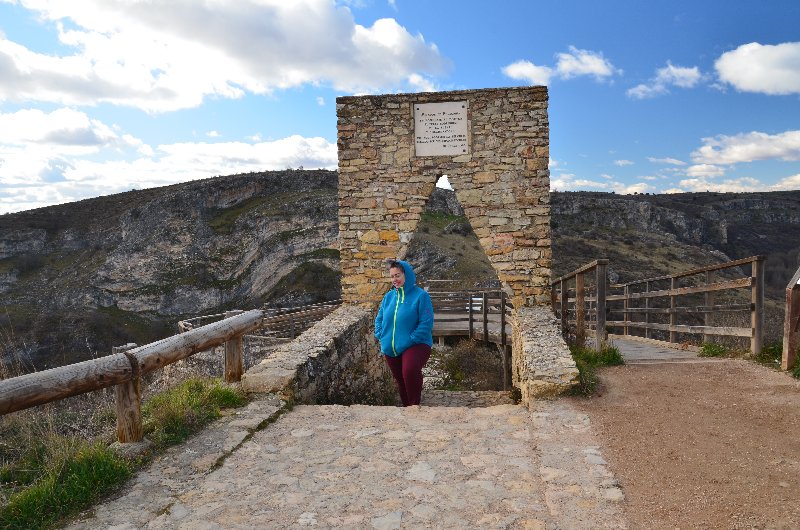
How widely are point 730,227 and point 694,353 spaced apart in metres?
58.7

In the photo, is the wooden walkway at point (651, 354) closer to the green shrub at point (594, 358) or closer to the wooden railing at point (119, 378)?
the green shrub at point (594, 358)

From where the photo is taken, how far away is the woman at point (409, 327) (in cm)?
548

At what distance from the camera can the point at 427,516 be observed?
2650mm

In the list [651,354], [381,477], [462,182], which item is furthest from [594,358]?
[381,477]

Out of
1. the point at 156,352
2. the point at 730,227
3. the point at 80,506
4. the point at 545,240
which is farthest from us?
the point at 730,227

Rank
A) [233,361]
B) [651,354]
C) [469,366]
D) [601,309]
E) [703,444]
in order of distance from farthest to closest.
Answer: [469,366], [651,354], [601,309], [233,361], [703,444]

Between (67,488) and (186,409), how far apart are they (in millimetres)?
1169

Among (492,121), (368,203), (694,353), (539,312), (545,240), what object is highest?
(492,121)

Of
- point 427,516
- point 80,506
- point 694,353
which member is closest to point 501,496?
point 427,516

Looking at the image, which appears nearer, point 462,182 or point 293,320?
point 462,182

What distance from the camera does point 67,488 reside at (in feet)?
9.52

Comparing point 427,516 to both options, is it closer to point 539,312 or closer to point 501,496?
point 501,496

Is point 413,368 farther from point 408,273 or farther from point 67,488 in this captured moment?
→ point 67,488

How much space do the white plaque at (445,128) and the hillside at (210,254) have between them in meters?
16.7
